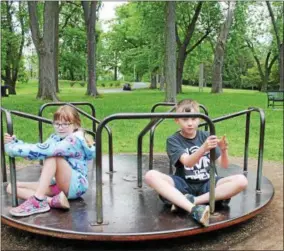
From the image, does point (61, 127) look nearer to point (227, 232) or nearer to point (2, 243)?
→ point (2, 243)

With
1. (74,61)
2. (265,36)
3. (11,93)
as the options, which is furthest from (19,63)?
(265,36)

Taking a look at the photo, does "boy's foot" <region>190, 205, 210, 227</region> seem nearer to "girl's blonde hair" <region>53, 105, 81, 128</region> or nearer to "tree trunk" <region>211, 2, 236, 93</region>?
"girl's blonde hair" <region>53, 105, 81, 128</region>

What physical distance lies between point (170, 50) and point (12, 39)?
1335cm

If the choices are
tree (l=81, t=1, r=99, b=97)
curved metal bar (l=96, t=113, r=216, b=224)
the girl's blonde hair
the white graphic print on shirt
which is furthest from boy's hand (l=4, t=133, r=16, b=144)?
tree (l=81, t=1, r=99, b=97)

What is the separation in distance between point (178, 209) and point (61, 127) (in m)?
0.94

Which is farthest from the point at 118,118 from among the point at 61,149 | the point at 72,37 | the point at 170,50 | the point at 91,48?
the point at 72,37

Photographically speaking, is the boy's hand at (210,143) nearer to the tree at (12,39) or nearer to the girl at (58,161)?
the girl at (58,161)

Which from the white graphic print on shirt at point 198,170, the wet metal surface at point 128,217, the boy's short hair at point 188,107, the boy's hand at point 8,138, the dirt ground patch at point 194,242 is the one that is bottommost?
the dirt ground patch at point 194,242

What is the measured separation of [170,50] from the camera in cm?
1072

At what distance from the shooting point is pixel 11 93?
846 inches

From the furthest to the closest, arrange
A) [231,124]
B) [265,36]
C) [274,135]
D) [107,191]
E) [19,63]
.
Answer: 1. [265,36]
2. [19,63]
3. [231,124]
4. [274,135]
5. [107,191]

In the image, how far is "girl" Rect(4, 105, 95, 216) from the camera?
8.50 ft

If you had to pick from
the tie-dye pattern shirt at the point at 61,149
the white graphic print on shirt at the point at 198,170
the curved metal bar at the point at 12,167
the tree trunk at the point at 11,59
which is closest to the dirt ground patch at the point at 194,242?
the curved metal bar at the point at 12,167

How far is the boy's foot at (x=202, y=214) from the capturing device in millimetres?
2416
